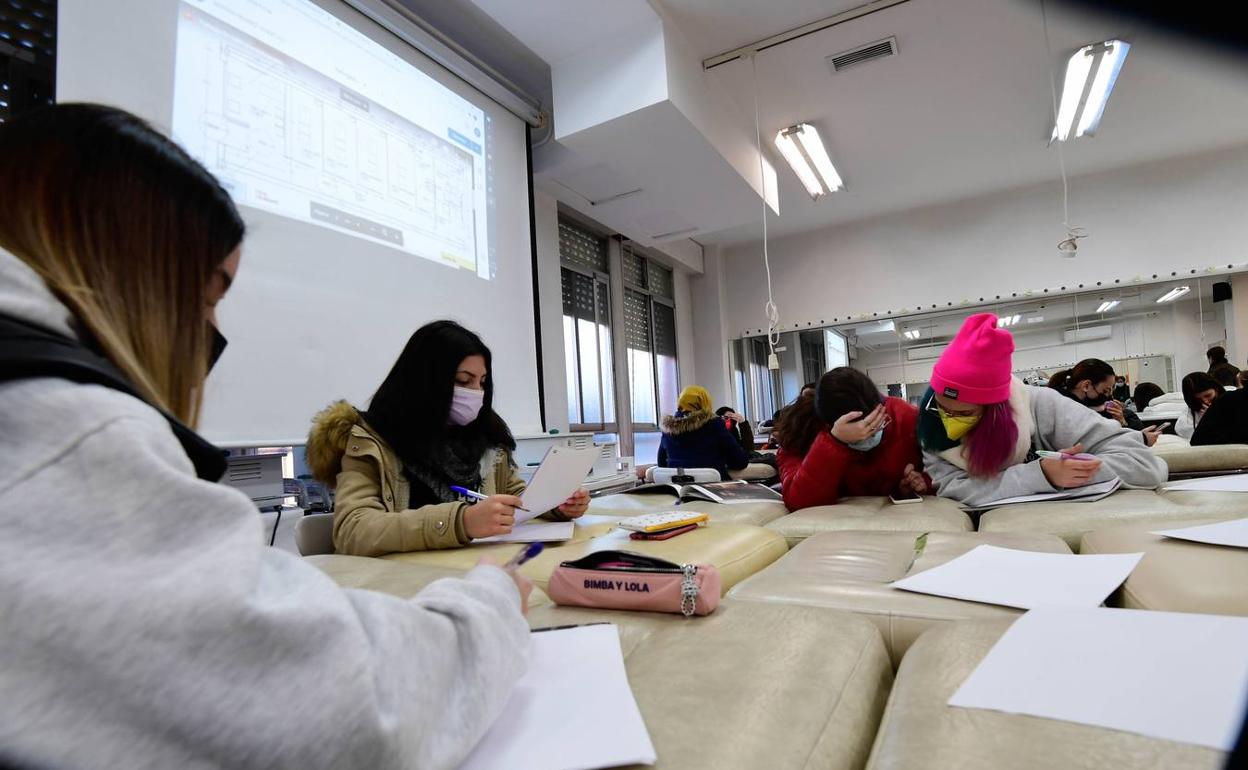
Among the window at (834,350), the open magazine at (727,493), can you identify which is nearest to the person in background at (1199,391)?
the window at (834,350)

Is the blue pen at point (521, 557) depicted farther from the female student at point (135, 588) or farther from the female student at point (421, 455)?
the female student at point (421, 455)

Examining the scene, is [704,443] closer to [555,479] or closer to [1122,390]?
[555,479]

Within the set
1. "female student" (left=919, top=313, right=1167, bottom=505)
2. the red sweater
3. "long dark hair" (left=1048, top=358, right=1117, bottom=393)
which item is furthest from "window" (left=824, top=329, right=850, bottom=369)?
"female student" (left=919, top=313, right=1167, bottom=505)

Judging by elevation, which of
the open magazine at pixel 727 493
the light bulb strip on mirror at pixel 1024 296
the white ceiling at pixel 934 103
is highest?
the white ceiling at pixel 934 103

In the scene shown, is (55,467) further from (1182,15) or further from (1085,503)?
(1085,503)

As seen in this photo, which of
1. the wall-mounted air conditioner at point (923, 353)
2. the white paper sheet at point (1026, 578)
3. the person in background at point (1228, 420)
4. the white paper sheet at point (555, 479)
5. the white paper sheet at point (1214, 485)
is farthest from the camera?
the wall-mounted air conditioner at point (923, 353)

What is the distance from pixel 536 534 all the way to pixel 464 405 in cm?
46

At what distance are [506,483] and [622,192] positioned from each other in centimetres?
276

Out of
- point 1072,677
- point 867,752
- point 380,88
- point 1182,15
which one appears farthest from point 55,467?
point 380,88

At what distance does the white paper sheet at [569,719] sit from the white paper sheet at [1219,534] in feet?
3.25

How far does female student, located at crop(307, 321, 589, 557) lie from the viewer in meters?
1.34

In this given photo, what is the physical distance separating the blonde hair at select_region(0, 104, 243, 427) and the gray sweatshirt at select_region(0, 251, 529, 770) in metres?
0.06

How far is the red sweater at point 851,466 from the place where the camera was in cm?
201

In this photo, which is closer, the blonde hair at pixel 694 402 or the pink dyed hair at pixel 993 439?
the pink dyed hair at pixel 993 439
